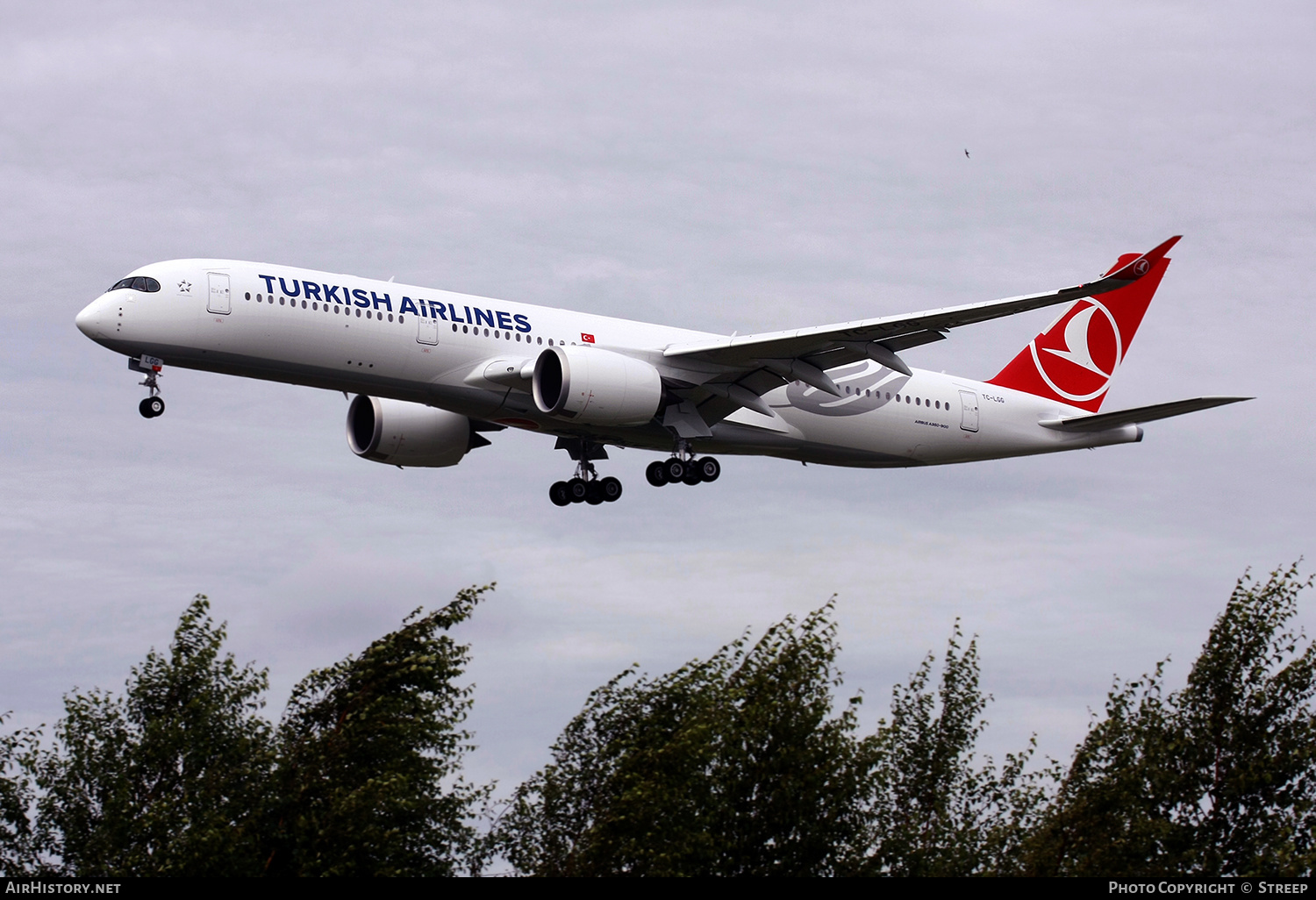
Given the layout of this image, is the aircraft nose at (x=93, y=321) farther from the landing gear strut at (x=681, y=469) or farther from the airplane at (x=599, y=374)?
the landing gear strut at (x=681, y=469)

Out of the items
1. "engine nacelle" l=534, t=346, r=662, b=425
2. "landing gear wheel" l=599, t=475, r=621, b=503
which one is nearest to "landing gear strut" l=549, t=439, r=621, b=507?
"landing gear wheel" l=599, t=475, r=621, b=503

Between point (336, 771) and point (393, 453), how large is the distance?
11383mm

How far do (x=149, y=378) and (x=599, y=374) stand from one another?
1016 centimetres

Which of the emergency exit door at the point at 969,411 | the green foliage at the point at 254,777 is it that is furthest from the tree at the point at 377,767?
the emergency exit door at the point at 969,411

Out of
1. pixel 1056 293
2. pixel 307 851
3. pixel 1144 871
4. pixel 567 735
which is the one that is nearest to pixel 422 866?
pixel 307 851

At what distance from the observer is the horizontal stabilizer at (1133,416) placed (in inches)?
1702

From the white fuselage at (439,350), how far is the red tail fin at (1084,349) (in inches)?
181

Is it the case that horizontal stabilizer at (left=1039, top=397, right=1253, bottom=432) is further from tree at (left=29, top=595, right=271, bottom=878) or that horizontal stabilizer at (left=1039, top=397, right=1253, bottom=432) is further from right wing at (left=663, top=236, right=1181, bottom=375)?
tree at (left=29, top=595, right=271, bottom=878)

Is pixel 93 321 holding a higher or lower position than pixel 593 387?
higher

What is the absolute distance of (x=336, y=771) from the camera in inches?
1526

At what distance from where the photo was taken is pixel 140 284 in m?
39.0

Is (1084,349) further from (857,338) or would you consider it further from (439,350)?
(439,350)

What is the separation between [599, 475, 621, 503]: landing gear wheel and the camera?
47.2m

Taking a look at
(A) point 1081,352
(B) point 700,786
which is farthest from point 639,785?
(A) point 1081,352
